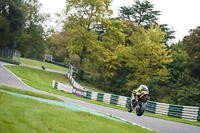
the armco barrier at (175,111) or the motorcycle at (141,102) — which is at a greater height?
the motorcycle at (141,102)

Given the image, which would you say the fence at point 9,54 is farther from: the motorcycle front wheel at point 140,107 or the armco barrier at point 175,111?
the motorcycle front wheel at point 140,107

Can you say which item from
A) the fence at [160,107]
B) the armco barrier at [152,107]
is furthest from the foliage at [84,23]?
the armco barrier at [152,107]

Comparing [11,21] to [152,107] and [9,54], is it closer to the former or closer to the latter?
[9,54]

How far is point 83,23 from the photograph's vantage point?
50438 millimetres

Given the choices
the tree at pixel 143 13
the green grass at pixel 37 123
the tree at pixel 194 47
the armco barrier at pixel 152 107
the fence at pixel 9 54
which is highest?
the tree at pixel 143 13

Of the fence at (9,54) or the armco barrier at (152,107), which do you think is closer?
the armco barrier at (152,107)

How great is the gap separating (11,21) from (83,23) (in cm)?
1426

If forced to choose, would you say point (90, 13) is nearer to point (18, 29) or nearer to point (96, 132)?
point (18, 29)

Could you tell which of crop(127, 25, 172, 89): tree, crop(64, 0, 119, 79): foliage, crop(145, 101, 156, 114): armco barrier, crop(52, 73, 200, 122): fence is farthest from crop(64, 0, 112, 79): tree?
crop(145, 101, 156, 114): armco barrier

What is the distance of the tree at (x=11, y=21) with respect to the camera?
5203 cm

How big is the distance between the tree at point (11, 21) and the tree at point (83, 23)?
10177 millimetres

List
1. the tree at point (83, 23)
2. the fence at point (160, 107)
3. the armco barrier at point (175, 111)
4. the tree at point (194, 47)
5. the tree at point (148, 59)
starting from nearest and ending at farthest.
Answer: the fence at point (160, 107), the armco barrier at point (175, 111), the tree at point (194, 47), the tree at point (148, 59), the tree at point (83, 23)

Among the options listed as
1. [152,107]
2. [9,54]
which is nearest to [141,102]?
[152,107]

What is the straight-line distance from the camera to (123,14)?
202 ft
